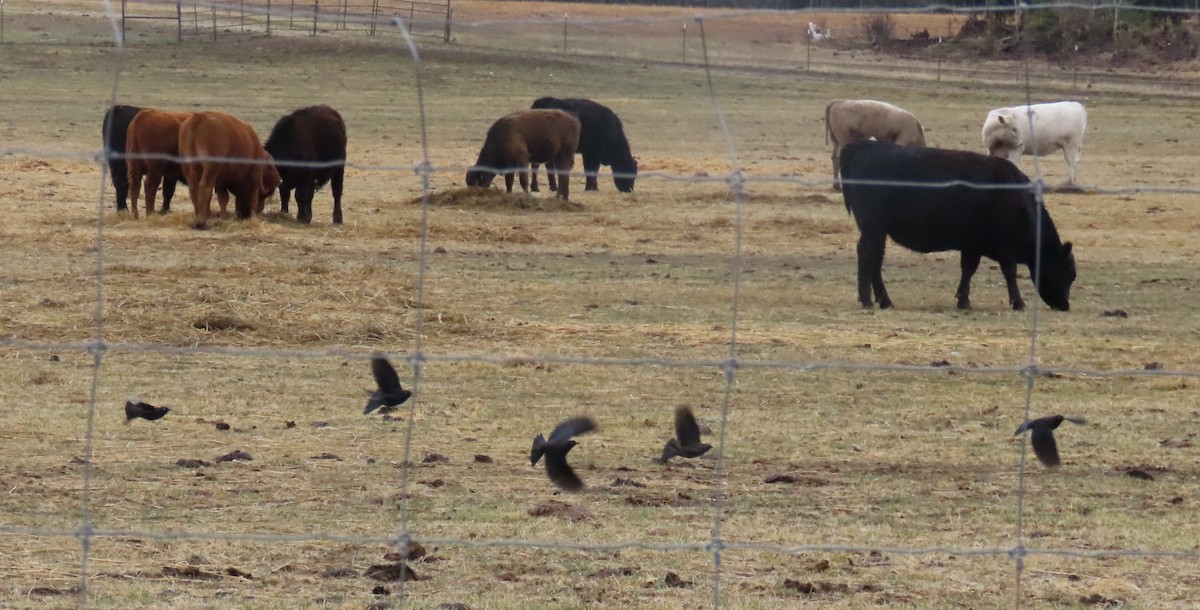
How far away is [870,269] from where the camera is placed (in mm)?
12609

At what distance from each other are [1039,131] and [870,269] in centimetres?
1017

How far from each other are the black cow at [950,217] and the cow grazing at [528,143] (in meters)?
7.85

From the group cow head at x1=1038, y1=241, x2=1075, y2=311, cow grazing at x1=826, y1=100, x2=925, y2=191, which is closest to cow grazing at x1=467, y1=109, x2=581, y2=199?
cow grazing at x1=826, y1=100, x2=925, y2=191

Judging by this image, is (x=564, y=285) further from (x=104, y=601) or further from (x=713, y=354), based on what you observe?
(x=104, y=601)

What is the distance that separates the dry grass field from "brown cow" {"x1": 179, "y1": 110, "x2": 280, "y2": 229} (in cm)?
43

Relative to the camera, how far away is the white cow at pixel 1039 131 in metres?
21.4

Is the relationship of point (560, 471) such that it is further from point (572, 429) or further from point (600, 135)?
point (600, 135)

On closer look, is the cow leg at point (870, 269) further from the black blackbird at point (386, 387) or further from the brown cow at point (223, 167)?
the black blackbird at point (386, 387)

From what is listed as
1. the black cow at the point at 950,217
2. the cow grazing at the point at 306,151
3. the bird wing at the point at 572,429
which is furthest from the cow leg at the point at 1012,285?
the bird wing at the point at 572,429

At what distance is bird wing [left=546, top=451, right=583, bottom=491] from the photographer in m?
4.75

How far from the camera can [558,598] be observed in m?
5.35

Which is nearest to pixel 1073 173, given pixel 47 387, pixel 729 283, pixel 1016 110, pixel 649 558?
pixel 1016 110

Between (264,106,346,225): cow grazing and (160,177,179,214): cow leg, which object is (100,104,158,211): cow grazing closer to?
(160,177,179,214): cow leg

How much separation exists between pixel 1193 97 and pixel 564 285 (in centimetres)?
2890
